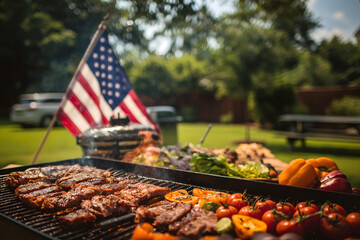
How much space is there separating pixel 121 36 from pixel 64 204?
9316mm

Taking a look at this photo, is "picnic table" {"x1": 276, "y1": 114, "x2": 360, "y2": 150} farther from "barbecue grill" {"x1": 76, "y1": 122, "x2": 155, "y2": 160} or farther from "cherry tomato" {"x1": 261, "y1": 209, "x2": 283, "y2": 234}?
"cherry tomato" {"x1": 261, "y1": 209, "x2": 283, "y2": 234}

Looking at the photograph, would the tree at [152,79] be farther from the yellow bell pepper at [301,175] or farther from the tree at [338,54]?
the yellow bell pepper at [301,175]

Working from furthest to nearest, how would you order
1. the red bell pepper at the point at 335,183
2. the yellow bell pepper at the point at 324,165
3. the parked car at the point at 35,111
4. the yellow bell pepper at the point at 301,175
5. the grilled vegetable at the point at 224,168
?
the parked car at the point at 35,111 < the grilled vegetable at the point at 224,168 < the yellow bell pepper at the point at 324,165 < the yellow bell pepper at the point at 301,175 < the red bell pepper at the point at 335,183

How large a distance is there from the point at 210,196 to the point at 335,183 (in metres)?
1.45

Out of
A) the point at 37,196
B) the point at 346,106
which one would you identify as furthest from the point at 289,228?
the point at 346,106

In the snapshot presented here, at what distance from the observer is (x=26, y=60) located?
26.4 metres

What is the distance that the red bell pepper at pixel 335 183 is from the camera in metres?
2.82

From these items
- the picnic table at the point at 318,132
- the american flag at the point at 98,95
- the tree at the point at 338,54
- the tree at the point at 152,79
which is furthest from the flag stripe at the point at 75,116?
the tree at the point at 338,54

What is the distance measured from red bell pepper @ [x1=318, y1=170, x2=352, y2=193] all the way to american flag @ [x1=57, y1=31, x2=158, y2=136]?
144 inches

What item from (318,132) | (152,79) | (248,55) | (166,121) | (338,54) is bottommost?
(318,132)

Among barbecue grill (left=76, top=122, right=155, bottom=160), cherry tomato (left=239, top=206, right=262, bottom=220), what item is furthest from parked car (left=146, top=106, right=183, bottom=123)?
cherry tomato (left=239, top=206, right=262, bottom=220)

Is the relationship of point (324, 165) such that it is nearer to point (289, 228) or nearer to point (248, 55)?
point (289, 228)

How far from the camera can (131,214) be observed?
2.30 meters

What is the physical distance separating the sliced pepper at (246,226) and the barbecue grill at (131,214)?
2.01 ft
